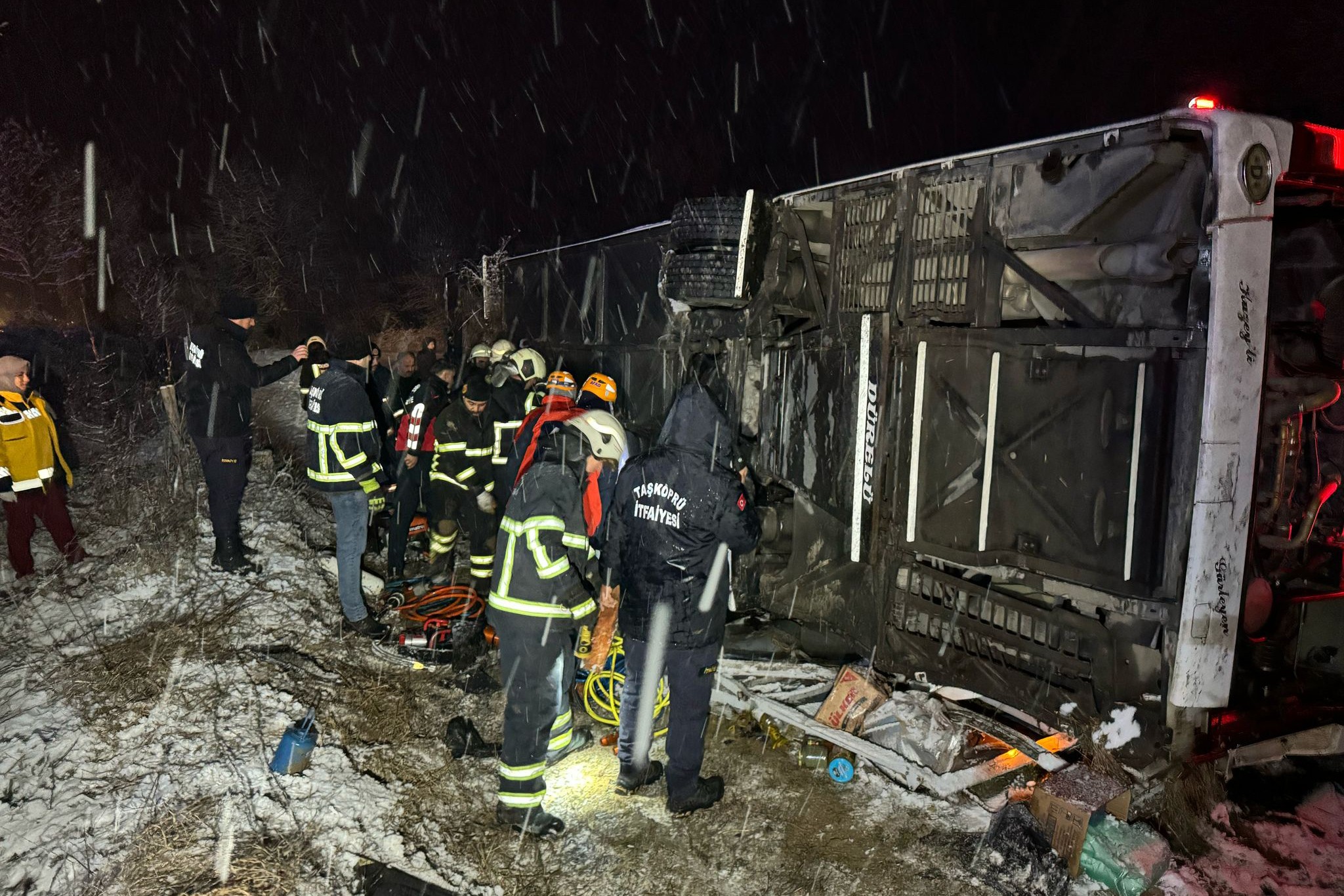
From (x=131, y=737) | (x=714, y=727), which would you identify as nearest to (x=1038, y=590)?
(x=714, y=727)

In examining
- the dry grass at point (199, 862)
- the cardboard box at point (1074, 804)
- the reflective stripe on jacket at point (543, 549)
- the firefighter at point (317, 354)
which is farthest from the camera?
the firefighter at point (317, 354)

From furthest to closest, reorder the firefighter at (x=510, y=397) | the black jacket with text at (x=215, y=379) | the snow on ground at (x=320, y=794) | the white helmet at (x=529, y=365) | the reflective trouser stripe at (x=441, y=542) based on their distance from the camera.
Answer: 1. the white helmet at (x=529, y=365)
2. the reflective trouser stripe at (x=441, y=542)
3. the firefighter at (x=510, y=397)
4. the black jacket with text at (x=215, y=379)
5. the snow on ground at (x=320, y=794)

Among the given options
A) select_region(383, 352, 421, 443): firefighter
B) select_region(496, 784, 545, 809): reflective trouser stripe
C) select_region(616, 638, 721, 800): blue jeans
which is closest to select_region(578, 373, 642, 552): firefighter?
select_region(616, 638, 721, 800): blue jeans

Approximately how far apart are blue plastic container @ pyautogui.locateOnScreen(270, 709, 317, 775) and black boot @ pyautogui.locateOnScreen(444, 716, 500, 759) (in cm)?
74

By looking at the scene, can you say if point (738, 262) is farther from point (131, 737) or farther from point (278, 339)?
point (278, 339)

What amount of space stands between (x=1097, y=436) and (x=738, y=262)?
8.89ft

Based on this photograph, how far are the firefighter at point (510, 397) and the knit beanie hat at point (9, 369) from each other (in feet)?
11.7

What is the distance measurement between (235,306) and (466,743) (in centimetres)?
377

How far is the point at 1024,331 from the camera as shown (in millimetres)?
3807

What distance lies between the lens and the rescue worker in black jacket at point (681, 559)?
356 centimetres

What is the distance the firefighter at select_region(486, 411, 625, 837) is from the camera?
3447 millimetres

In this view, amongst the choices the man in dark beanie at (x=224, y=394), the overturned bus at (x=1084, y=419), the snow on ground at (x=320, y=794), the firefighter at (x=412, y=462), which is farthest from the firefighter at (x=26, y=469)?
the overturned bus at (x=1084, y=419)

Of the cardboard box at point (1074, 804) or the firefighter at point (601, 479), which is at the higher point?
the firefighter at point (601, 479)

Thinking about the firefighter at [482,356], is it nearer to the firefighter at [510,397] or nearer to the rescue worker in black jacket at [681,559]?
the firefighter at [510,397]
